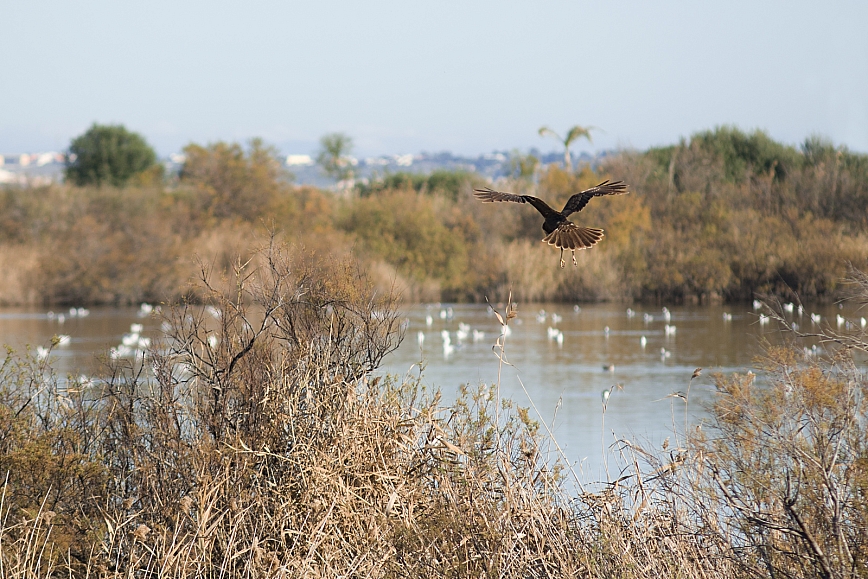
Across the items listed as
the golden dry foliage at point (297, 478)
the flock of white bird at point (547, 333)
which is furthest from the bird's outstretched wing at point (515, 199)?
the flock of white bird at point (547, 333)

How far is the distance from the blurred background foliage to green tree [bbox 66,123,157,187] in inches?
843

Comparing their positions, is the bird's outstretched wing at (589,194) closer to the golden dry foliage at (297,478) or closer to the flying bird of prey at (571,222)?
the flying bird of prey at (571,222)

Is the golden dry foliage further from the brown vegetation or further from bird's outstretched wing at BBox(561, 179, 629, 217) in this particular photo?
bird's outstretched wing at BBox(561, 179, 629, 217)

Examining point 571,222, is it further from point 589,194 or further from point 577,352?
point 577,352

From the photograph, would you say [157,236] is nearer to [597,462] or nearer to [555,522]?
[597,462]

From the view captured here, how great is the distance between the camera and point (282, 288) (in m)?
7.02

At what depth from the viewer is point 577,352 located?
781 inches

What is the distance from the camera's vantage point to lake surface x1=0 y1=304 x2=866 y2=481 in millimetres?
12305

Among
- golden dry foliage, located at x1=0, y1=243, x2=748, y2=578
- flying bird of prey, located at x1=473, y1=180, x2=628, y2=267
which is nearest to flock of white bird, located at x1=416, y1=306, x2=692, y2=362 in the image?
golden dry foliage, located at x1=0, y1=243, x2=748, y2=578

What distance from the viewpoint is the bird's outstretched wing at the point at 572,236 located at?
5.66 metres

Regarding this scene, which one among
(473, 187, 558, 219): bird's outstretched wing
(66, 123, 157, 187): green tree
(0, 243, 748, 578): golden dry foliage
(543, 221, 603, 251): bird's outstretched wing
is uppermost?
(66, 123, 157, 187): green tree

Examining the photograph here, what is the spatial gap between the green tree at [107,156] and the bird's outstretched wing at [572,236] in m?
52.6

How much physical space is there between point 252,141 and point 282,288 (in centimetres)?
3113

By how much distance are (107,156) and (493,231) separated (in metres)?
30.4
